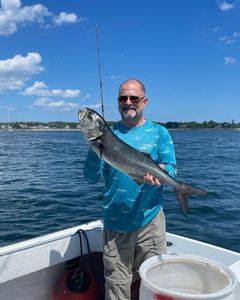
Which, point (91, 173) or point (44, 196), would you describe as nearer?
point (91, 173)

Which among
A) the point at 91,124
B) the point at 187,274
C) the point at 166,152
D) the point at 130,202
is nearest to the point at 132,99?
the point at 91,124

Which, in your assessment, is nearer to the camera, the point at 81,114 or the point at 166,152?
the point at 81,114

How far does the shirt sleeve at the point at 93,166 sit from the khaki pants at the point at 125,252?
1.87ft

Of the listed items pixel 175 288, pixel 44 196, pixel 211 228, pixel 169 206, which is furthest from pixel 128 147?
pixel 44 196

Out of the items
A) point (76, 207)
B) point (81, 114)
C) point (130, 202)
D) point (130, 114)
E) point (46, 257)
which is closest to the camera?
point (81, 114)

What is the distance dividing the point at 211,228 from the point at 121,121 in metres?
7.34

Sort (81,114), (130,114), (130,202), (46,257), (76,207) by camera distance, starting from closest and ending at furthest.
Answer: (81,114)
(130,202)
(130,114)
(46,257)
(76,207)

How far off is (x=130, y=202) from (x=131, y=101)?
3.25ft

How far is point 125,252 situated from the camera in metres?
3.96

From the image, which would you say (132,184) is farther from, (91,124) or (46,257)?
(46,257)

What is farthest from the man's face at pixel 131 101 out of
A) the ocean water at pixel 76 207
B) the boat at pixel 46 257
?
the ocean water at pixel 76 207

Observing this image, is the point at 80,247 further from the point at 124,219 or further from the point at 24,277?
the point at 124,219

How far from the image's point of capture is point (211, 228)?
34.9 ft

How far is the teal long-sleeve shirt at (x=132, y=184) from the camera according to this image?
3.87 meters
